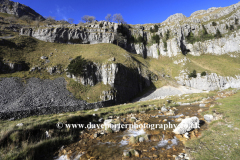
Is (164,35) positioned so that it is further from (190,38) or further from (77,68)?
(77,68)

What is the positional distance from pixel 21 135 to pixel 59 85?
93.4 feet

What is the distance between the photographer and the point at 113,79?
38562 mm

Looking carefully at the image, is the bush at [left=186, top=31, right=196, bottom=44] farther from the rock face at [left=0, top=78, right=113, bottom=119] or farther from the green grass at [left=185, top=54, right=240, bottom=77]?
the rock face at [left=0, top=78, right=113, bottom=119]

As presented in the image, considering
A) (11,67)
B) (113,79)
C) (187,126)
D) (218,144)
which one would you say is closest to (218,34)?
(113,79)

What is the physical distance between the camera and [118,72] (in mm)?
40938

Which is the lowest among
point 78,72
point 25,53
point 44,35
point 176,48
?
point 78,72

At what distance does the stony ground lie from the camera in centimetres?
2222

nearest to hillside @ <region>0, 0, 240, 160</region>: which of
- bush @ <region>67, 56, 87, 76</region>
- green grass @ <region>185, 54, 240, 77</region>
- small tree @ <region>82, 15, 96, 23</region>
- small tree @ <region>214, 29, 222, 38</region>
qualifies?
small tree @ <region>214, 29, 222, 38</region>

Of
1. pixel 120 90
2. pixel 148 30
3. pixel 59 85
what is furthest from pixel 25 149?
pixel 148 30

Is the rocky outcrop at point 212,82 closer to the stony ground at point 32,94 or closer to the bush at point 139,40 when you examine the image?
the bush at point 139,40

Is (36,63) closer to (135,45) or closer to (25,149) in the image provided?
(25,149)

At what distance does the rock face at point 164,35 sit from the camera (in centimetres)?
6475

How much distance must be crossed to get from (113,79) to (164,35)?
7192 cm

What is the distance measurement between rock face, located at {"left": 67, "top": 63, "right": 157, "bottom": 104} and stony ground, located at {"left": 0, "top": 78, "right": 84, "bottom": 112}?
8232 mm
